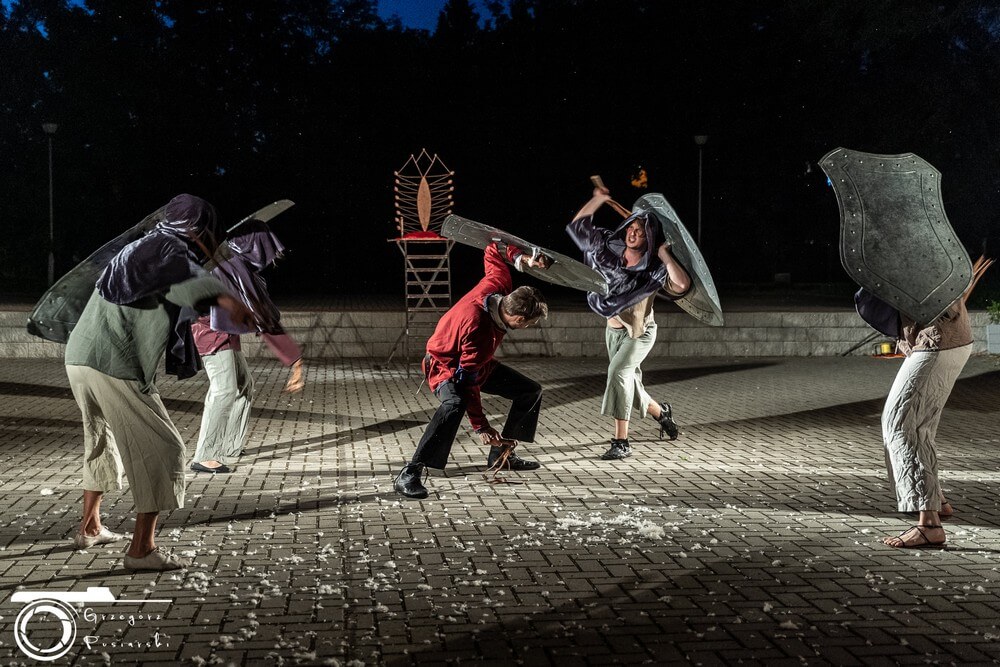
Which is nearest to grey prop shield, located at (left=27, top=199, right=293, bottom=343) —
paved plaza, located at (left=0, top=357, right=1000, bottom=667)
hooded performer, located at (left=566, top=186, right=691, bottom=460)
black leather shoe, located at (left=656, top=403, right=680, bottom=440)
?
paved plaza, located at (left=0, top=357, right=1000, bottom=667)

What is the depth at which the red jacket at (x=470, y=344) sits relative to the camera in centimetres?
678

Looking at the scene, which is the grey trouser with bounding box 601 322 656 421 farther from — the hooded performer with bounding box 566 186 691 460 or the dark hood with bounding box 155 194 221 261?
the dark hood with bounding box 155 194 221 261

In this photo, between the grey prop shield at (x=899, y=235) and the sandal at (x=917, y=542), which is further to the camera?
the sandal at (x=917, y=542)

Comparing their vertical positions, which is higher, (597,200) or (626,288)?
(597,200)

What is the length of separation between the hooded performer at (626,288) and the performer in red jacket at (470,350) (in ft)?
5.12

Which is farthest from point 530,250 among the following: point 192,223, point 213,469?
point 213,469

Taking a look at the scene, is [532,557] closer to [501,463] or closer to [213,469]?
[501,463]

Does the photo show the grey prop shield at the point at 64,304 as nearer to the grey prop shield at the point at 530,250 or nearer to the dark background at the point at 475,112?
the grey prop shield at the point at 530,250

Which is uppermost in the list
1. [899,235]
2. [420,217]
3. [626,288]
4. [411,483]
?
[899,235]

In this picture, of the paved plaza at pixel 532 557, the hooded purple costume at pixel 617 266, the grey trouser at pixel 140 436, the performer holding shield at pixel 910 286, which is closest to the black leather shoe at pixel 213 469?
the paved plaza at pixel 532 557

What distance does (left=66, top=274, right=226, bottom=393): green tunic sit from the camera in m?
5.00

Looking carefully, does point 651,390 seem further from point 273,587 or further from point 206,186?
point 206,186

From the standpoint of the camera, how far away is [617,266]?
28.5 feet

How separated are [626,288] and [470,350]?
2177mm
